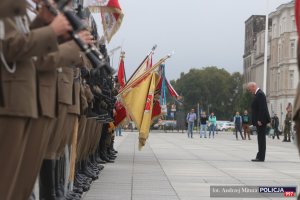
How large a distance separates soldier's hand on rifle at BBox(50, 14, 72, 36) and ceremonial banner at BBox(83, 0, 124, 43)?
260 inches

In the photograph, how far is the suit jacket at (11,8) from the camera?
141 inches

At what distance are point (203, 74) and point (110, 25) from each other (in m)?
113

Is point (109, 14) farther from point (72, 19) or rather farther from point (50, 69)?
point (72, 19)

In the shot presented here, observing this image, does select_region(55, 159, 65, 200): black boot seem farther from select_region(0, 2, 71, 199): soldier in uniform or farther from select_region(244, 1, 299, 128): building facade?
select_region(244, 1, 299, 128): building facade

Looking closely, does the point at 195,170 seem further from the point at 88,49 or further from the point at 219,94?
the point at 219,94

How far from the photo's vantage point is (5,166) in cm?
410

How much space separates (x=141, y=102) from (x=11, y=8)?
10073 millimetres

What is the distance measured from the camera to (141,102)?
13.7 meters

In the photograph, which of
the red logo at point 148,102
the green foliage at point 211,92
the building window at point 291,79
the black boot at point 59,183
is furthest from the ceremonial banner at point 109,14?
the green foliage at point 211,92

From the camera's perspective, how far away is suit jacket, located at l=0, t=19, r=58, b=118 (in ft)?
12.6

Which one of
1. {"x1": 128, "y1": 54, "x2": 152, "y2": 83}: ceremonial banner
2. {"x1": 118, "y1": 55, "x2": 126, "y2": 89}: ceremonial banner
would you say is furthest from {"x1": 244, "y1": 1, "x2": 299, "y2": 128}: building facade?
{"x1": 128, "y1": 54, "x2": 152, "y2": 83}: ceremonial banner

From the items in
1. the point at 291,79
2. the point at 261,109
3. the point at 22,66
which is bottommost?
the point at 22,66

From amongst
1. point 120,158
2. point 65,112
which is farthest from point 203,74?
point 65,112

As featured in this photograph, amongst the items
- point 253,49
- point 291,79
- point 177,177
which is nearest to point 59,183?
point 177,177
